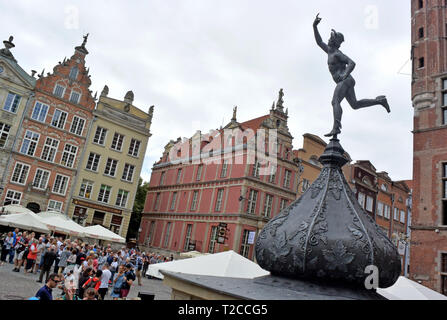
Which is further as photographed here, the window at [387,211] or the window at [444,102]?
the window at [387,211]

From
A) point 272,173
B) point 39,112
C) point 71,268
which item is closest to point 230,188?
point 272,173

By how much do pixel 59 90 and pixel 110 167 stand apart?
26.6 feet

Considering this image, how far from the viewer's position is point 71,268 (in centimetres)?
1166

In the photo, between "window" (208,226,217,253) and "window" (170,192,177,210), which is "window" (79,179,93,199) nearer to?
"window" (170,192,177,210)

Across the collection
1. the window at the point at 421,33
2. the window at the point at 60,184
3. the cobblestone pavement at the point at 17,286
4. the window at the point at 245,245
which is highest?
the window at the point at 421,33

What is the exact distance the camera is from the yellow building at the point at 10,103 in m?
27.9

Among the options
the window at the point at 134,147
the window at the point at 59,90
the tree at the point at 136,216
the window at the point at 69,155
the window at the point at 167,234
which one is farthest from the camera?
the tree at the point at 136,216

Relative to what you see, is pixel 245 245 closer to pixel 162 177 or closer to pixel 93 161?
pixel 93 161

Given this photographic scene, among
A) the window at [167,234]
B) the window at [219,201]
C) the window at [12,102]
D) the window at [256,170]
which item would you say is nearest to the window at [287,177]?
the window at [256,170]

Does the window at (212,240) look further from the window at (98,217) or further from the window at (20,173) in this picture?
the window at (20,173)

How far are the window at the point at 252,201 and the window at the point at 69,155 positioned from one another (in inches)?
636

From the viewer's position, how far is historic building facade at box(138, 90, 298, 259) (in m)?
31.2

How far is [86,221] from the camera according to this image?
3111cm
